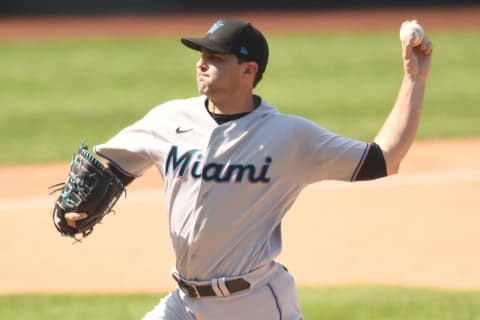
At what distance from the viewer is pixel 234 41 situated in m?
4.46

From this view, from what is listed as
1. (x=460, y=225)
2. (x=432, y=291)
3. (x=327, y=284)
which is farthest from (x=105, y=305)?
(x=460, y=225)

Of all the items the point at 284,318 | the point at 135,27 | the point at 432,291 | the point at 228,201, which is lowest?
the point at 135,27

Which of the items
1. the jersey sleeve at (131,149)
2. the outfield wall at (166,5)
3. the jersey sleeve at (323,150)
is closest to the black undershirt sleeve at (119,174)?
the jersey sleeve at (131,149)

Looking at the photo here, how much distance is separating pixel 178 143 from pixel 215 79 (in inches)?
13.2

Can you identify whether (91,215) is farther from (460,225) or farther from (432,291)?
(460,225)

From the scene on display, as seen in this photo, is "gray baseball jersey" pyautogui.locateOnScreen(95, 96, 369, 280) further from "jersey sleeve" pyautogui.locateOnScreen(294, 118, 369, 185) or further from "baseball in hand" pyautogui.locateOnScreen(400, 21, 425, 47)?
"baseball in hand" pyautogui.locateOnScreen(400, 21, 425, 47)

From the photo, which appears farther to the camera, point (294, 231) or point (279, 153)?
point (294, 231)

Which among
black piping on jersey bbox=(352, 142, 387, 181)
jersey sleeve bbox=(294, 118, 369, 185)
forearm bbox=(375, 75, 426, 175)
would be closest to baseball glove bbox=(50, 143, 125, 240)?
jersey sleeve bbox=(294, 118, 369, 185)

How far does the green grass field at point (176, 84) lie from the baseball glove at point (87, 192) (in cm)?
794

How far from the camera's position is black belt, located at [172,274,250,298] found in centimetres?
447

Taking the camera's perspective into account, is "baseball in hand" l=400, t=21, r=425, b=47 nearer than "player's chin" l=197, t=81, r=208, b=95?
Yes

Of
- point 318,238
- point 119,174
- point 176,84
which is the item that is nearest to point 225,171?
point 119,174

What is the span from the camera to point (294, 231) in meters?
9.45

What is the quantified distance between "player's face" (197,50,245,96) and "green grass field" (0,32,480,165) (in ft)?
27.3
